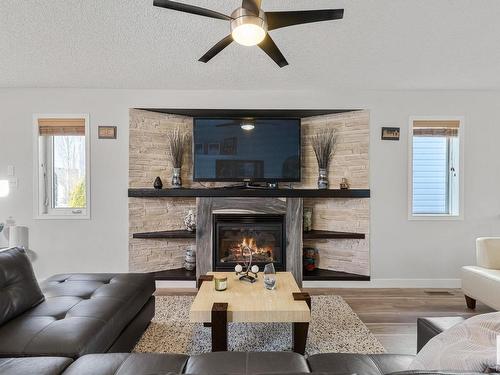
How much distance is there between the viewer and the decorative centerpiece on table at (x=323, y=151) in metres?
3.64

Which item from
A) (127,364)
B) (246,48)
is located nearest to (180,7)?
(246,48)

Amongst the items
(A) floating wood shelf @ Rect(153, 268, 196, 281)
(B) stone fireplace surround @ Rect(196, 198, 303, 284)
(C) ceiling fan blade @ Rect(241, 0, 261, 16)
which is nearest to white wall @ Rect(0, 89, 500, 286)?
(A) floating wood shelf @ Rect(153, 268, 196, 281)

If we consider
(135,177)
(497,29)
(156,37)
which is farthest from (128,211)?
(497,29)

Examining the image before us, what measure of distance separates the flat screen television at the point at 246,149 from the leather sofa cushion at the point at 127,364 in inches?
95.6

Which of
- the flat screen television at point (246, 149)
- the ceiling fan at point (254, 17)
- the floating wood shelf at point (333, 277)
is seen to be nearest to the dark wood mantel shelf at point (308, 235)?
the floating wood shelf at point (333, 277)

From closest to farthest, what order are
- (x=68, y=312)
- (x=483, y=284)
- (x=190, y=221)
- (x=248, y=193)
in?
(x=68, y=312) < (x=483, y=284) < (x=248, y=193) < (x=190, y=221)

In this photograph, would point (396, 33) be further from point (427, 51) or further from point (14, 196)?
point (14, 196)

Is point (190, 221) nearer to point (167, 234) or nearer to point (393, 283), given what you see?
point (167, 234)

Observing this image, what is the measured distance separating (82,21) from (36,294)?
193 cm

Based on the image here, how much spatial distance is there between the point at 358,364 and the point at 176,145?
3.08 m

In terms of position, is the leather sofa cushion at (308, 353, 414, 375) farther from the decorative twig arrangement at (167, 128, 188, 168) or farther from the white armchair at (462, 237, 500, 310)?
the decorative twig arrangement at (167, 128, 188, 168)

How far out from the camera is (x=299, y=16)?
1670 mm

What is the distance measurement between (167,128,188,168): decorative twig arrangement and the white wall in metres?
0.35

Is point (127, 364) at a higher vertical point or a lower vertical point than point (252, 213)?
lower
